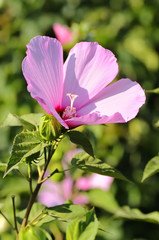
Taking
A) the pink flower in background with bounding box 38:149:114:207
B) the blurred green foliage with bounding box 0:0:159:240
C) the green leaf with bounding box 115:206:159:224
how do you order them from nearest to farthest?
the green leaf with bounding box 115:206:159:224 → the pink flower in background with bounding box 38:149:114:207 → the blurred green foliage with bounding box 0:0:159:240

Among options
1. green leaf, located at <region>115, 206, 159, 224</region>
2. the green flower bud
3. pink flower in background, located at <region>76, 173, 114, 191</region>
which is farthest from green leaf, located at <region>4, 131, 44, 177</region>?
pink flower in background, located at <region>76, 173, 114, 191</region>

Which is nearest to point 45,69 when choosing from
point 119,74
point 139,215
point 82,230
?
point 82,230

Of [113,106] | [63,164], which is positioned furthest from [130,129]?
[113,106]

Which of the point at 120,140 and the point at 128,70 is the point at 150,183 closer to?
the point at 120,140

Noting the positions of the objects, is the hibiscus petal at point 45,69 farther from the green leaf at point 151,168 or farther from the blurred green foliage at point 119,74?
the blurred green foliage at point 119,74

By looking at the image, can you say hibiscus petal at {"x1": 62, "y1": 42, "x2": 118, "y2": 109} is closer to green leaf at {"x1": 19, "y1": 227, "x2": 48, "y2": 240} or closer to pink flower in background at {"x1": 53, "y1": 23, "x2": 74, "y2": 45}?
green leaf at {"x1": 19, "y1": 227, "x2": 48, "y2": 240}

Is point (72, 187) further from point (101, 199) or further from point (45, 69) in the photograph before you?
point (45, 69)

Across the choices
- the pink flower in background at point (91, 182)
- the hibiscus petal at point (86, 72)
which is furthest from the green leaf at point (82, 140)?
the pink flower in background at point (91, 182)
